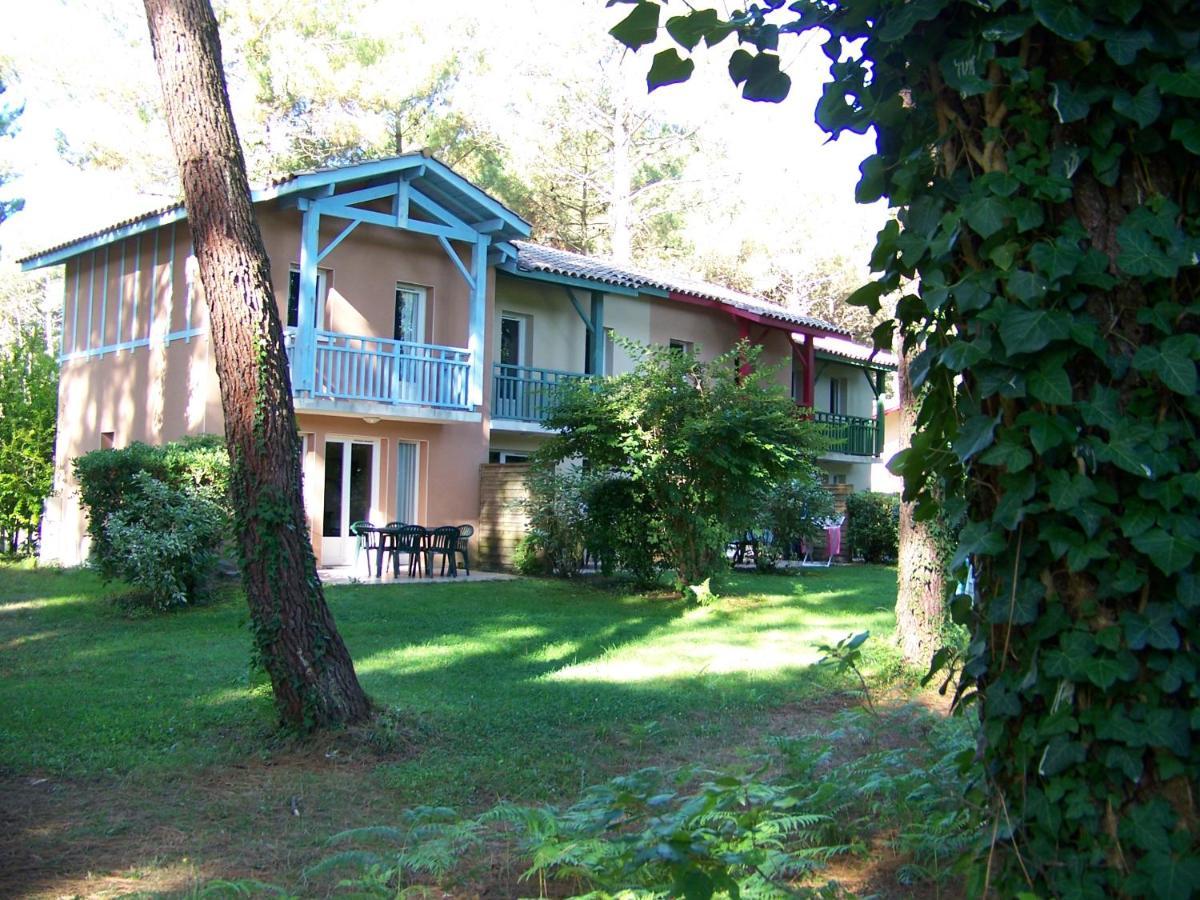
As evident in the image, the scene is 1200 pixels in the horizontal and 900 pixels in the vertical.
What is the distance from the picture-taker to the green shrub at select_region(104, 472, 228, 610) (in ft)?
39.9

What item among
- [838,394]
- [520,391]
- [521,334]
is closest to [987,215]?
[520,391]

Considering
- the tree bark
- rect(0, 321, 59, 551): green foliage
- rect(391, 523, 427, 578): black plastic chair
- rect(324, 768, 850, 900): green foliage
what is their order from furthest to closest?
rect(0, 321, 59, 551): green foliage → rect(391, 523, 427, 578): black plastic chair → the tree bark → rect(324, 768, 850, 900): green foliage

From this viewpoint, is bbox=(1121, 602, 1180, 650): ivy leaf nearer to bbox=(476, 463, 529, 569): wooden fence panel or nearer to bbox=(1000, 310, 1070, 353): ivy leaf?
bbox=(1000, 310, 1070, 353): ivy leaf

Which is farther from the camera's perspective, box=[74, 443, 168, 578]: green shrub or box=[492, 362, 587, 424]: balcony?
box=[492, 362, 587, 424]: balcony

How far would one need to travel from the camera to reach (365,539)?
672 inches

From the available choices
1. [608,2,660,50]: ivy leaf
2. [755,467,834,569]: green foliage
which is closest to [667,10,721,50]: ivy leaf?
[608,2,660,50]: ivy leaf

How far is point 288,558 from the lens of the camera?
21.4ft

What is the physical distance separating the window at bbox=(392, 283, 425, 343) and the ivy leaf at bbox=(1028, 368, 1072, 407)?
18.0 metres

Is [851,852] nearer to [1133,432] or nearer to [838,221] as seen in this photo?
[1133,432]

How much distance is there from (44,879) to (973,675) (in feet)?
11.8

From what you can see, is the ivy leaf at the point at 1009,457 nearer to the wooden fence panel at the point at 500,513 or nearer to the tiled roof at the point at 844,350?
the wooden fence panel at the point at 500,513

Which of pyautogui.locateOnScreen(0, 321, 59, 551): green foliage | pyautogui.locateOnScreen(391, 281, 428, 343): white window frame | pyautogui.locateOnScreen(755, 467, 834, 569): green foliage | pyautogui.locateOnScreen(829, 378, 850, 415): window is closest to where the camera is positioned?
pyautogui.locateOnScreen(755, 467, 834, 569): green foliage

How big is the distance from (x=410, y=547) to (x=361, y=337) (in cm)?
364

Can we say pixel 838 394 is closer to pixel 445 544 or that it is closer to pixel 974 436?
pixel 445 544
